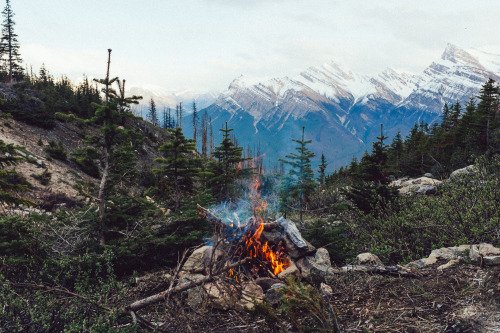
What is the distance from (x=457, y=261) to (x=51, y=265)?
28.7 ft

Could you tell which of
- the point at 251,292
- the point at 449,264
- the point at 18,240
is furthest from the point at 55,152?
the point at 449,264

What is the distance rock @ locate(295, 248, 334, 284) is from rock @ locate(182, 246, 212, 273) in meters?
2.13

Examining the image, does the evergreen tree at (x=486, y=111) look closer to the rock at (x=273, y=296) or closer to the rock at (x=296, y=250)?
the rock at (x=296, y=250)

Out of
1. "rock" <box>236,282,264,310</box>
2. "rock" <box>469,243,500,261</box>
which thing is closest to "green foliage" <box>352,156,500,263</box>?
"rock" <box>469,243,500,261</box>

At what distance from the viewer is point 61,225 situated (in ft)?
24.5

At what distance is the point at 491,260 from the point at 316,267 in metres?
3.03

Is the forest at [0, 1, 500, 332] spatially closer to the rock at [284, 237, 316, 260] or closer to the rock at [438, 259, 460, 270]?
the rock at [438, 259, 460, 270]

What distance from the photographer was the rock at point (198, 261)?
19.9 feet

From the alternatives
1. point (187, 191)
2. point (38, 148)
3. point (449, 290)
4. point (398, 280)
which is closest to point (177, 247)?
point (187, 191)

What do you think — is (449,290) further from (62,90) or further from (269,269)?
(62,90)

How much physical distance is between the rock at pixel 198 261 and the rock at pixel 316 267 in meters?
2.13

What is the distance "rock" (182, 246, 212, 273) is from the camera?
6.07 metres

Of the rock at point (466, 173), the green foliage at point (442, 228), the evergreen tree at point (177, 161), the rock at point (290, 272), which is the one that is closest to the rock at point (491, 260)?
Result: the green foliage at point (442, 228)

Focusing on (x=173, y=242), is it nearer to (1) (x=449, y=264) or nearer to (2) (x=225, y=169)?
(1) (x=449, y=264)
